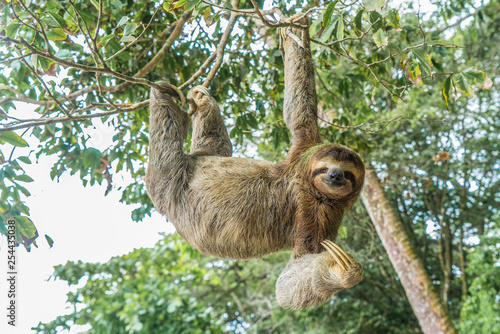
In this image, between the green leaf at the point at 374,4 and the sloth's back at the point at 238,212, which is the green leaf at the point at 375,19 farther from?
the sloth's back at the point at 238,212

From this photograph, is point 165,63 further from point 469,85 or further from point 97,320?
point 97,320

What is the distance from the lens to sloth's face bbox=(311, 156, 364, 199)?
11.9ft

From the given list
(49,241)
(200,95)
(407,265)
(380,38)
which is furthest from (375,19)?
(407,265)

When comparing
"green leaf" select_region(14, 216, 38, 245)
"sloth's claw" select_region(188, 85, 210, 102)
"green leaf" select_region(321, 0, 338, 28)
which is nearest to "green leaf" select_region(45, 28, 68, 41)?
"sloth's claw" select_region(188, 85, 210, 102)

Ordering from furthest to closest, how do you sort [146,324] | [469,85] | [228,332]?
[228,332]
[146,324]
[469,85]

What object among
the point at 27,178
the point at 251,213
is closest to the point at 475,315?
the point at 251,213

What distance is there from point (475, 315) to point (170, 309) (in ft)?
24.0

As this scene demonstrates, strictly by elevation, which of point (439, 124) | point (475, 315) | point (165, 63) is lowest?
point (475, 315)

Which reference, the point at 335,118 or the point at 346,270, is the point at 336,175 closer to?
the point at 346,270

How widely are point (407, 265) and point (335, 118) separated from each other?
355cm

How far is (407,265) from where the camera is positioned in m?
8.61

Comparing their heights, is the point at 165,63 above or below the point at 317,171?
above

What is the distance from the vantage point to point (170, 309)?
856 cm

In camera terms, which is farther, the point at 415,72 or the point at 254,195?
the point at 415,72
